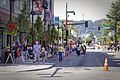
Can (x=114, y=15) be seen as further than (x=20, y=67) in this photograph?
Yes

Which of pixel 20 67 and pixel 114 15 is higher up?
pixel 114 15

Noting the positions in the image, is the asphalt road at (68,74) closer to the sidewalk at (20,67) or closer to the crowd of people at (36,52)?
the sidewalk at (20,67)

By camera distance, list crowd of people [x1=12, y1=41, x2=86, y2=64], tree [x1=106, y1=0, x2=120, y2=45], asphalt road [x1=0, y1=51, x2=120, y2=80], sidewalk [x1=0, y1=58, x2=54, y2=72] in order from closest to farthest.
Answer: asphalt road [x1=0, y1=51, x2=120, y2=80] < sidewalk [x1=0, y1=58, x2=54, y2=72] < crowd of people [x1=12, y1=41, x2=86, y2=64] < tree [x1=106, y1=0, x2=120, y2=45]

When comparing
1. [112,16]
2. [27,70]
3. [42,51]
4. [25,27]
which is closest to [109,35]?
[112,16]

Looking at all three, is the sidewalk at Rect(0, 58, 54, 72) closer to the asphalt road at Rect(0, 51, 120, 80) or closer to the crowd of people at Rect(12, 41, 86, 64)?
the asphalt road at Rect(0, 51, 120, 80)

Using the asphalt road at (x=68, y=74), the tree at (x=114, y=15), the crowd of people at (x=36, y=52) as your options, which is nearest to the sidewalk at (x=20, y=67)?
the asphalt road at (x=68, y=74)

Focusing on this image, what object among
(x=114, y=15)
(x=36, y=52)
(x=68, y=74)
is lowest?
(x=68, y=74)

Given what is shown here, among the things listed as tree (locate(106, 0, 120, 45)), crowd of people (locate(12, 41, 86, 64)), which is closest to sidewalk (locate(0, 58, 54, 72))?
crowd of people (locate(12, 41, 86, 64))

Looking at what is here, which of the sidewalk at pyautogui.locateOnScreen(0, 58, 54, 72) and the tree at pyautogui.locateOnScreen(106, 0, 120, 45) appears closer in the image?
the sidewalk at pyautogui.locateOnScreen(0, 58, 54, 72)

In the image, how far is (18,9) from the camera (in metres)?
63.3

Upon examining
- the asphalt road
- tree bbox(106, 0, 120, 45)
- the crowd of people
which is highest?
tree bbox(106, 0, 120, 45)

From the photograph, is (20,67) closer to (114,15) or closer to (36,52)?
(36,52)

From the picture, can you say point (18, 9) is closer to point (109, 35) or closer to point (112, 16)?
point (112, 16)

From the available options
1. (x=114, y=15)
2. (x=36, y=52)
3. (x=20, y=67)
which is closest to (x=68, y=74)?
(x=20, y=67)
